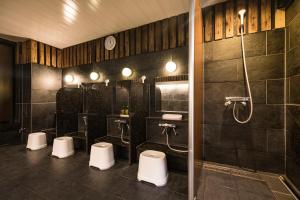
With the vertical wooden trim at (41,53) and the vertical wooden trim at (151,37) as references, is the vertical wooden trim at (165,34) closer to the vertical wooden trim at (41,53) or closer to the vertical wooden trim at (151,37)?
the vertical wooden trim at (151,37)

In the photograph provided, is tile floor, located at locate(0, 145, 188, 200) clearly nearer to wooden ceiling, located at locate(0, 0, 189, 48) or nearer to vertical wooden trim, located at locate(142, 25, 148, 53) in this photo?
vertical wooden trim, located at locate(142, 25, 148, 53)

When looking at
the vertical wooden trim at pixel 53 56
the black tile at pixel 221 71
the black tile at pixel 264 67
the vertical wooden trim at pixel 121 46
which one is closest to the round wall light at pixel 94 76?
the vertical wooden trim at pixel 121 46

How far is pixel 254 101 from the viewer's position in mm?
2053

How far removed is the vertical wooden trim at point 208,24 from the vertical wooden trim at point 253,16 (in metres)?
0.52

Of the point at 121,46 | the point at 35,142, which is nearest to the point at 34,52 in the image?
the point at 35,142

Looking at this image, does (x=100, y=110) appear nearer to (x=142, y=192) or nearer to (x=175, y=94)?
(x=175, y=94)

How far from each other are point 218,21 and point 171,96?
1.46 m

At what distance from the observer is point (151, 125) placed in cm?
261

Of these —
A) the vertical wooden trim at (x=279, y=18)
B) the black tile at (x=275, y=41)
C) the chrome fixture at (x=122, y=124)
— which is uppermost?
the vertical wooden trim at (x=279, y=18)

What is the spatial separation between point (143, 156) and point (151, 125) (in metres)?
0.75

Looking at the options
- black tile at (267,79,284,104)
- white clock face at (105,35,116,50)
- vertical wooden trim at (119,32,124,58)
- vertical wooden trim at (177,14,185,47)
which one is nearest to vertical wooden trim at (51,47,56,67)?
white clock face at (105,35,116,50)

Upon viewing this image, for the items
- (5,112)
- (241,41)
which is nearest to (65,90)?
(5,112)

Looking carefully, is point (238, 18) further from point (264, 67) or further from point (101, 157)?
point (101, 157)

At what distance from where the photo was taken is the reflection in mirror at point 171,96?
8.03 feet
